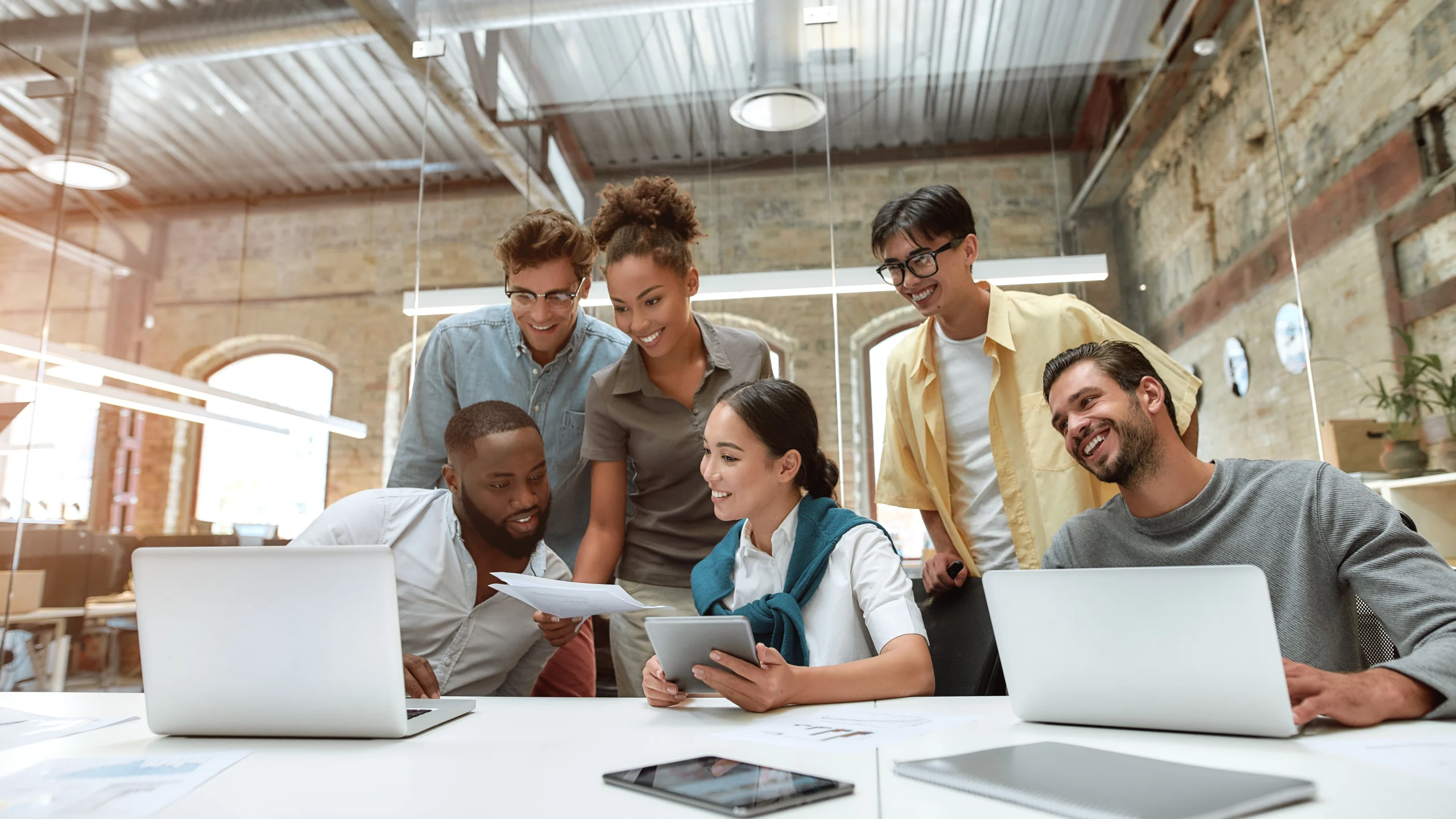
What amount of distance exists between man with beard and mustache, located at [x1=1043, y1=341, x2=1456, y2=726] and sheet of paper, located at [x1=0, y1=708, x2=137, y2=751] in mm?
1588

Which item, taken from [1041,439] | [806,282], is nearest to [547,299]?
[1041,439]

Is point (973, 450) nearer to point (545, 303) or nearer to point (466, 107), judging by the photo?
point (545, 303)

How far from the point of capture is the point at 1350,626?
52.8 inches

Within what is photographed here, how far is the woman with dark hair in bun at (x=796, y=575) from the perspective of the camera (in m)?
1.37

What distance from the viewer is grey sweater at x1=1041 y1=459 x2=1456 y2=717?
1161mm

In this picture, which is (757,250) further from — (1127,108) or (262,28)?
(262,28)

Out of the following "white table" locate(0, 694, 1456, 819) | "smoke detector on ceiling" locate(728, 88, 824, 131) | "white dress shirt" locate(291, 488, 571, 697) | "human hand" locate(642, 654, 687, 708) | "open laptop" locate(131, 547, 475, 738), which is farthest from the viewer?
"smoke detector on ceiling" locate(728, 88, 824, 131)

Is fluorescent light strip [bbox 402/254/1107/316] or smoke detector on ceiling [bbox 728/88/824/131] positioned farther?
smoke detector on ceiling [bbox 728/88/824/131]

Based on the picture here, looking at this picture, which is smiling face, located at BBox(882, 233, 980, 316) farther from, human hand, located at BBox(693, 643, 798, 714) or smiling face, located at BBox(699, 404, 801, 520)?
human hand, located at BBox(693, 643, 798, 714)

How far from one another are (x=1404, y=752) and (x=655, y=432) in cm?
165

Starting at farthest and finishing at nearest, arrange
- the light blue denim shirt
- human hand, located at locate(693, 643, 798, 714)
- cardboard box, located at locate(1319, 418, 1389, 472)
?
cardboard box, located at locate(1319, 418, 1389, 472) → the light blue denim shirt → human hand, located at locate(693, 643, 798, 714)

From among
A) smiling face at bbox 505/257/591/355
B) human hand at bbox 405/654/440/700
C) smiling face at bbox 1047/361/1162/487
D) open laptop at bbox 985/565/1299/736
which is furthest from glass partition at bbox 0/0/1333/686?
open laptop at bbox 985/565/1299/736

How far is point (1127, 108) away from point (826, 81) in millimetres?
1459

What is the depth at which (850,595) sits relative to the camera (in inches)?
64.6
